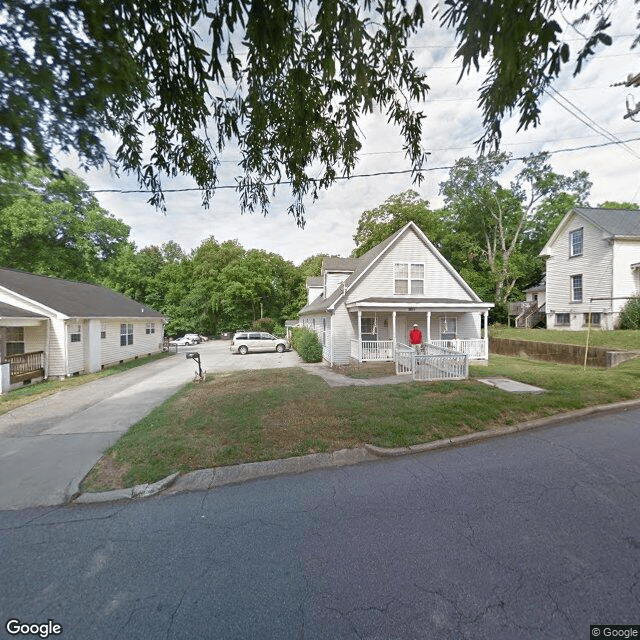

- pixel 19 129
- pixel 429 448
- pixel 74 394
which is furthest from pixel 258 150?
pixel 74 394

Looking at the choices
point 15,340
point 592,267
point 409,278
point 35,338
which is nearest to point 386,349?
point 409,278

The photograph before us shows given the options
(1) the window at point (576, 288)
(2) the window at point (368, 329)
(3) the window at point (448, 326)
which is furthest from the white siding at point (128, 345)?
(1) the window at point (576, 288)

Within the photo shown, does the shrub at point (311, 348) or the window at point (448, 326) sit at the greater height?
the window at point (448, 326)

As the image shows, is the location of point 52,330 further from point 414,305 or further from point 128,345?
point 414,305

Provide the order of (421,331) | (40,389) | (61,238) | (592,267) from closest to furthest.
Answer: (40,389), (421,331), (592,267), (61,238)

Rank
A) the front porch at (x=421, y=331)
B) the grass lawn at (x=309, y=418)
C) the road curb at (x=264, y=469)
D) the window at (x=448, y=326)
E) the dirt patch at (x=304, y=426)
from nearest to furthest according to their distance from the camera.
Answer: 1. the road curb at (x=264, y=469)
2. the grass lawn at (x=309, y=418)
3. the dirt patch at (x=304, y=426)
4. the front porch at (x=421, y=331)
5. the window at (x=448, y=326)

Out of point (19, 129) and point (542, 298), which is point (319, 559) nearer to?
point (19, 129)

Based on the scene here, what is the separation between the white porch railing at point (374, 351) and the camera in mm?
13406

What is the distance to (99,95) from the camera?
2650 millimetres

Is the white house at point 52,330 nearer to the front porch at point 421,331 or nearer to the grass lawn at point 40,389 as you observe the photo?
the grass lawn at point 40,389

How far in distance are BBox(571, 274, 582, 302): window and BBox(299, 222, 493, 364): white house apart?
1082 cm

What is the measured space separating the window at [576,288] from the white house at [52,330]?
1158 inches

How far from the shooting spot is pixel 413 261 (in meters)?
15.2

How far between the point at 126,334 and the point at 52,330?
521 cm
